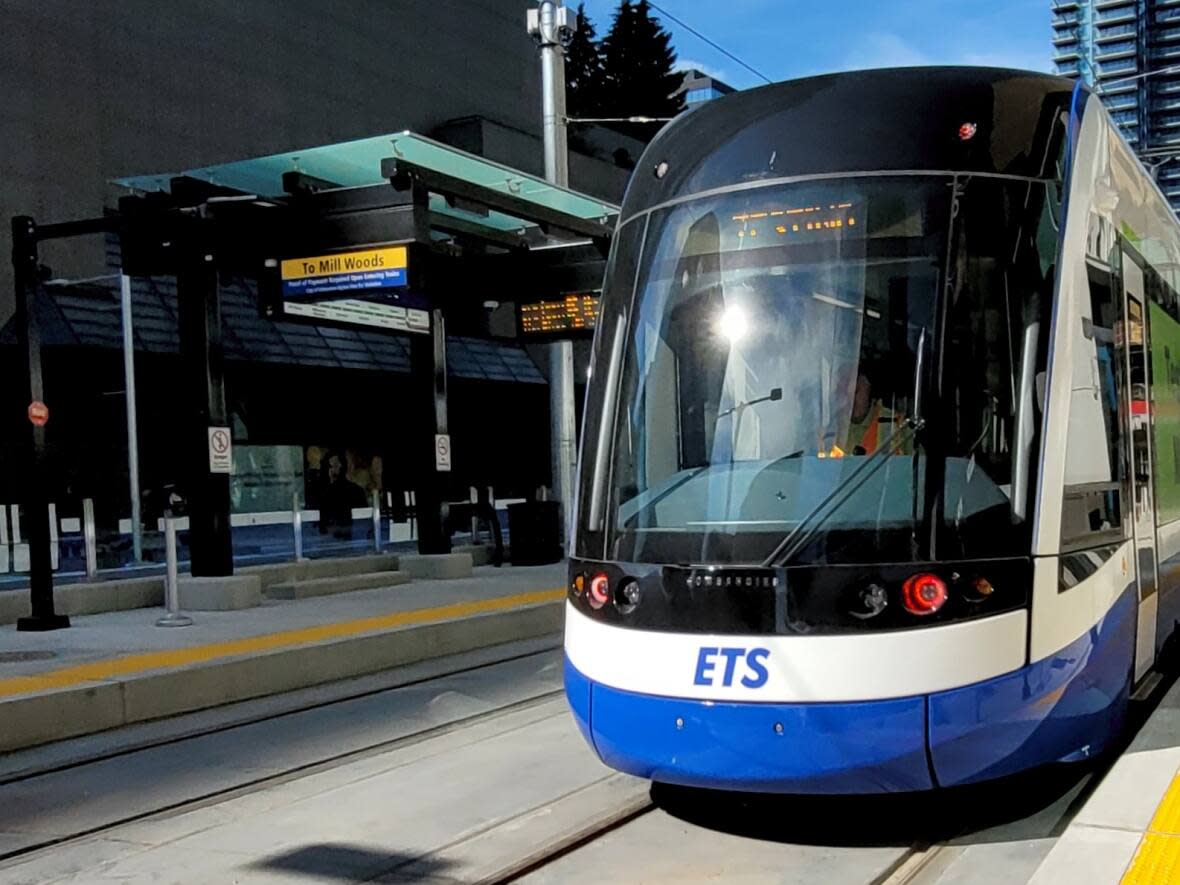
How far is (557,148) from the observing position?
17906mm

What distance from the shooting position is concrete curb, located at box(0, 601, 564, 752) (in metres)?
8.00

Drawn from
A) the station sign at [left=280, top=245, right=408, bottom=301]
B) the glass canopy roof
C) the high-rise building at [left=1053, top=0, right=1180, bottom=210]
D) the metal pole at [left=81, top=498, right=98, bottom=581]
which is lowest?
the metal pole at [left=81, top=498, right=98, bottom=581]

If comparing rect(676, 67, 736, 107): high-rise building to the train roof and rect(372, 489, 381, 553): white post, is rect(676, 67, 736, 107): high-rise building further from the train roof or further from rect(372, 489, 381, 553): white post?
the train roof

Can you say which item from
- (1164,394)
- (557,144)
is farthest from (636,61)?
(1164,394)

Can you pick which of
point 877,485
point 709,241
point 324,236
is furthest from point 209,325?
point 877,485

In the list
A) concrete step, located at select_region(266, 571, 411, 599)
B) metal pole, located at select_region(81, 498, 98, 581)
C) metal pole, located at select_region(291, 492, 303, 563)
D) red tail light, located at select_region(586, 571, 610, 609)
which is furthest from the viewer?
metal pole, located at select_region(291, 492, 303, 563)

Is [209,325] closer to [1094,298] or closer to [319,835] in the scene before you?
[319,835]

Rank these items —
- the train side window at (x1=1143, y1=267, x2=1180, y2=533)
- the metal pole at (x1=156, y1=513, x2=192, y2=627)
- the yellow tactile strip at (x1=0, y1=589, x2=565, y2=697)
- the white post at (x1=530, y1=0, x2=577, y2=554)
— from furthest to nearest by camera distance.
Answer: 1. the white post at (x1=530, y1=0, x2=577, y2=554)
2. the metal pole at (x1=156, y1=513, x2=192, y2=627)
3. the yellow tactile strip at (x1=0, y1=589, x2=565, y2=697)
4. the train side window at (x1=1143, y1=267, x2=1180, y2=533)

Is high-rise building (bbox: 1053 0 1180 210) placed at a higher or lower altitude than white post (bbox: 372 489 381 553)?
higher

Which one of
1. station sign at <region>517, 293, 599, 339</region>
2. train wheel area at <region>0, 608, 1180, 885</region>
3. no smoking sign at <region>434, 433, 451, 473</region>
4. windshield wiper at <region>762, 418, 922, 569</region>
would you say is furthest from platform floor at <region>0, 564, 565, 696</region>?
windshield wiper at <region>762, 418, 922, 569</region>

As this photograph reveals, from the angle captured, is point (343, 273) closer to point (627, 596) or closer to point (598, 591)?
point (598, 591)

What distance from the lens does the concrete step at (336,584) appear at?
14305 millimetres

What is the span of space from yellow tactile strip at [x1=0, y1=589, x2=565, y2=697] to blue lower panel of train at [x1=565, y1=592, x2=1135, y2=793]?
504cm

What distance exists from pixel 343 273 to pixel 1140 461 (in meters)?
8.54
